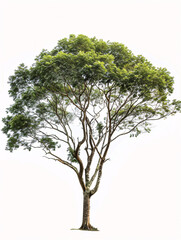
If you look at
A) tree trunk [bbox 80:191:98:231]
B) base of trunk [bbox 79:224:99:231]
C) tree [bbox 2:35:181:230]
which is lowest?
base of trunk [bbox 79:224:99:231]

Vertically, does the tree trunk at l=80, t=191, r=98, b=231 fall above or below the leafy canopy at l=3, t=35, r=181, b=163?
below

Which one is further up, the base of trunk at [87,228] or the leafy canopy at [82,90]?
→ the leafy canopy at [82,90]

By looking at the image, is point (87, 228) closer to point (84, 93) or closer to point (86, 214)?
point (86, 214)

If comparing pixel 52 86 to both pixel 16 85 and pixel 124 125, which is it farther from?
pixel 124 125

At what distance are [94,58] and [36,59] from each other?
12.8 ft

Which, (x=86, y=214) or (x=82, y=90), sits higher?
(x=82, y=90)

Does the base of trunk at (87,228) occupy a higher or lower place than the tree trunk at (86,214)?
lower

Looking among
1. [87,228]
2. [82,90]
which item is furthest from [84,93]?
[87,228]

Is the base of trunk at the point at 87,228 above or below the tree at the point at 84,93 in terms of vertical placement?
below

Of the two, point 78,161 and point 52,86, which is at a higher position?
point 52,86

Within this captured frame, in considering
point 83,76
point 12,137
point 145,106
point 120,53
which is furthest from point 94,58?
point 12,137

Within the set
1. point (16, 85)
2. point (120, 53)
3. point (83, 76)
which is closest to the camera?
point (83, 76)

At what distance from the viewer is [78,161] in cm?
1599

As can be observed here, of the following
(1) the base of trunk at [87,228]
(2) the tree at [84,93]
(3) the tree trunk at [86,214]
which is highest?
(2) the tree at [84,93]
